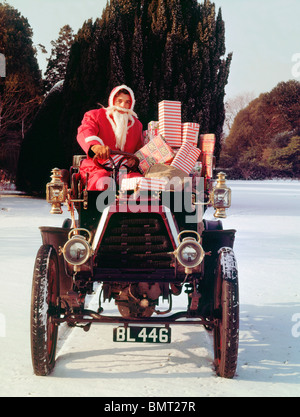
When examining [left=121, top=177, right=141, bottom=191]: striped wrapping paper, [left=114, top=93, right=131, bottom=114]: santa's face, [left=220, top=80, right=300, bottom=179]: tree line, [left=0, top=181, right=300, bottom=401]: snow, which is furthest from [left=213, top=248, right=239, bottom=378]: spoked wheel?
[left=220, top=80, right=300, bottom=179]: tree line

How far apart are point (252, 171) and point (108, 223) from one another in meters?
41.5

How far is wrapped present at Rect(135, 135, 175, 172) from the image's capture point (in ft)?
15.3

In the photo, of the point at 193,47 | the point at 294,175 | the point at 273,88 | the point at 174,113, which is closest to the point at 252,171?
the point at 294,175

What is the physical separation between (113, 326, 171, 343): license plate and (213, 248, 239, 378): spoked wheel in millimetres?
396

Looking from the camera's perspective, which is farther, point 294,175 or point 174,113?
point 294,175

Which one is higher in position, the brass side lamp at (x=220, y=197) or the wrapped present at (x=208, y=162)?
the wrapped present at (x=208, y=162)

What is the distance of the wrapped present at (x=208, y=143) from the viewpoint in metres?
4.89

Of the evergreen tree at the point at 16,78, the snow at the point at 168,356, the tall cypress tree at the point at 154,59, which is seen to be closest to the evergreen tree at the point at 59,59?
the evergreen tree at the point at 16,78

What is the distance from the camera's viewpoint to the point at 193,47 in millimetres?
18531
